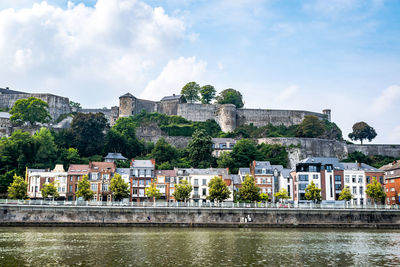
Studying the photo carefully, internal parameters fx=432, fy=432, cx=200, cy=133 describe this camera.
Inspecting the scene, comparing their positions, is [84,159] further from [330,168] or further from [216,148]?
[330,168]

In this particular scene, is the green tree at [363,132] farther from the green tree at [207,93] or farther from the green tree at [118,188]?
the green tree at [118,188]

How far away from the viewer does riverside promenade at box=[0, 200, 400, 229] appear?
149 ft

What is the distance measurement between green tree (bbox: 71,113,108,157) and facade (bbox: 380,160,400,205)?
47.8 metres

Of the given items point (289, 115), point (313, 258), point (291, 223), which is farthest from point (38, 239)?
point (289, 115)

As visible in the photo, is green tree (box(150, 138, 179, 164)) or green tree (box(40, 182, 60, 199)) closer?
green tree (box(40, 182, 60, 199))

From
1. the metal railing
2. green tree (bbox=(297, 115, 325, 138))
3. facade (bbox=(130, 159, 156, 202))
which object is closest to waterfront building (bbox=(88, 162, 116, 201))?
facade (bbox=(130, 159, 156, 202))

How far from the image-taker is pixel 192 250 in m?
27.6

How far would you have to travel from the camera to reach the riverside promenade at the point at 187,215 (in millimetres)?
45281

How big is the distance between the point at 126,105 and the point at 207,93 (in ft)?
69.3

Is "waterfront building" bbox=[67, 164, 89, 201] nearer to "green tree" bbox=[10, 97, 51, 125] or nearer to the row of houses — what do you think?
the row of houses

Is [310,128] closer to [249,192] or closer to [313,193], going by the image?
[313,193]

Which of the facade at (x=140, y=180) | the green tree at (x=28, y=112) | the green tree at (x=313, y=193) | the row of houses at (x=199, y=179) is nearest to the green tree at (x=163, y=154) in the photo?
the row of houses at (x=199, y=179)

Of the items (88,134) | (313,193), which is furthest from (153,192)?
(88,134)

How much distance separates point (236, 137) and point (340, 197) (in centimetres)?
3931
